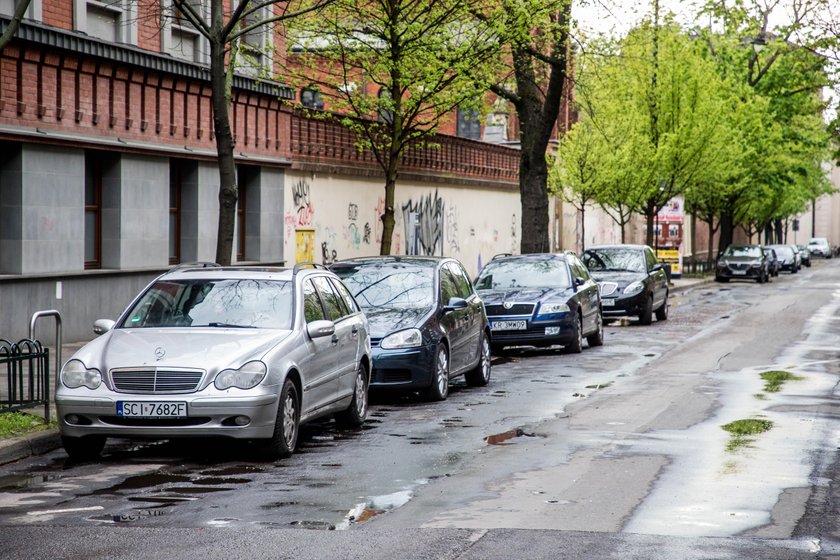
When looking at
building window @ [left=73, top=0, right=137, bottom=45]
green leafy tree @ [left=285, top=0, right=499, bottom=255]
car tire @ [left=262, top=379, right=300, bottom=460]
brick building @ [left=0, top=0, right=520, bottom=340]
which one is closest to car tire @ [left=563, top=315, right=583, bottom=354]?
green leafy tree @ [left=285, top=0, right=499, bottom=255]

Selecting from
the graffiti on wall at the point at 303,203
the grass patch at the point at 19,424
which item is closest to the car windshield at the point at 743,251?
the graffiti on wall at the point at 303,203

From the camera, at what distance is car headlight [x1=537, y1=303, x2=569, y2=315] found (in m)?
Answer: 20.2

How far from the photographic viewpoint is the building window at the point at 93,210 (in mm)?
21078

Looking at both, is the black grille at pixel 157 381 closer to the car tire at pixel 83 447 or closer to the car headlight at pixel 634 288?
the car tire at pixel 83 447

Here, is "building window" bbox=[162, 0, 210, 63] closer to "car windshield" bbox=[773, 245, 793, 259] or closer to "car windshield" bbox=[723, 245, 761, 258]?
"car windshield" bbox=[723, 245, 761, 258]

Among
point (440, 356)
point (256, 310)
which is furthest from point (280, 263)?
point (256, 310)

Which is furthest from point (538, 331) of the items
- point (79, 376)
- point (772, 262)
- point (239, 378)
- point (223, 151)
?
point (772, 262)

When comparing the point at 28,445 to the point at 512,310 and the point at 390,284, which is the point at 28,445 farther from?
the point at 512,310

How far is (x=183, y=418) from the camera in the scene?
984cm

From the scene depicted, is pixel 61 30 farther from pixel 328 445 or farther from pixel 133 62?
pixel 328 445

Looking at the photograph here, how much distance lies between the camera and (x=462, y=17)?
77.3 feet

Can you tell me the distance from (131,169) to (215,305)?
11.1 meters

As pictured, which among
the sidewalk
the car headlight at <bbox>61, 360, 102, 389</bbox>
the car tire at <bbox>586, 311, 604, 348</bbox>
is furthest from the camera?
the car tire at <bbox>586, 311, 604, 348</bbox>

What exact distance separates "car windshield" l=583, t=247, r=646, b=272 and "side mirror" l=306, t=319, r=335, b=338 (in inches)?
715
